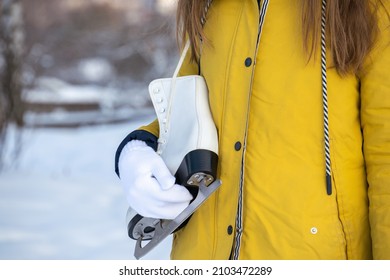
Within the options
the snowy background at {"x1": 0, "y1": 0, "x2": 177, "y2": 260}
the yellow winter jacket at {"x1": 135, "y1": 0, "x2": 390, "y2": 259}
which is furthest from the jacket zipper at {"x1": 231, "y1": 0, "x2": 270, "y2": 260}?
the snowy background at {"x1": 0, "y1": 0, "x2": 177, "y2": 260}

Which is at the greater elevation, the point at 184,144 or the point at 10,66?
the point at 184,144

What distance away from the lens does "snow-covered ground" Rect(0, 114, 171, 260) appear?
4.10m

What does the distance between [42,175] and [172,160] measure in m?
4.27

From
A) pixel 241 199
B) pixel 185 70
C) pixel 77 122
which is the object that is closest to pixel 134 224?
pixel 241 199

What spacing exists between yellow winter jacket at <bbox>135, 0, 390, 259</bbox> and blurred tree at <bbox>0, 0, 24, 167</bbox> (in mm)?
4774

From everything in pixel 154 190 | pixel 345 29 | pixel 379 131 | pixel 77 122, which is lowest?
pixel 77 122

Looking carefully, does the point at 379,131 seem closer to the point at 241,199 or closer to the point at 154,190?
the point at 241,199

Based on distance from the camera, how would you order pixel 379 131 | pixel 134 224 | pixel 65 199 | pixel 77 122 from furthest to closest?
pixel 77 122
pixel 65 199
pixel 134 224
pixel 379 131

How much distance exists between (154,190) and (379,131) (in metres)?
0.55

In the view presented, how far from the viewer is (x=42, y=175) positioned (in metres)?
5.69

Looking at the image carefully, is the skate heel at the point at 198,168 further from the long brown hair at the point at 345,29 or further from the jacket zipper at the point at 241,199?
the long brown hair at the point at 345,29

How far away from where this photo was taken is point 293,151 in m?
1.50

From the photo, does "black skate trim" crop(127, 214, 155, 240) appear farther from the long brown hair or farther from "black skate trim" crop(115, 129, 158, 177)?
the long brown hair
